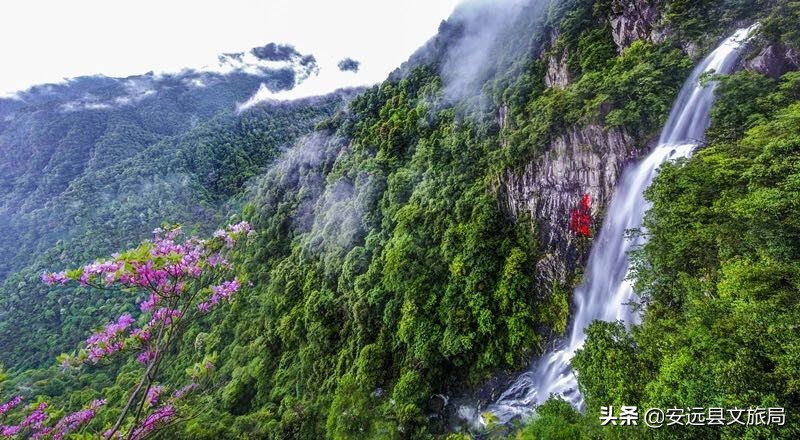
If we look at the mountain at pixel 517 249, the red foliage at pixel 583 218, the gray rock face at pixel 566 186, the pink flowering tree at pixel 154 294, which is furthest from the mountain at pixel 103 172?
the pink flowering tree at pixel 154 294

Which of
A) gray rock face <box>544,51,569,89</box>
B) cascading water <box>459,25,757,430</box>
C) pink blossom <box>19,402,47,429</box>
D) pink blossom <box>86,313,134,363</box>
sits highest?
gray rock face <box>544,51,569,89</box>

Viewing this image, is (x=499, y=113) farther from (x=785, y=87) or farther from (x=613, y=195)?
(x=785, y=87)

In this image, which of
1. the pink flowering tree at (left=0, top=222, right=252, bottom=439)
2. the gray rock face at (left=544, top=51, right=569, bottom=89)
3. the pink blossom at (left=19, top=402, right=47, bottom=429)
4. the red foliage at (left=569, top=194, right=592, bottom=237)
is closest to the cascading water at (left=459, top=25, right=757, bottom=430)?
the red foliage at (left=569, top=194, right=592, bottom=237)

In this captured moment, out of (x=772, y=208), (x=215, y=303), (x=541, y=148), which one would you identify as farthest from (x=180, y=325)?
(x=541, y=148)

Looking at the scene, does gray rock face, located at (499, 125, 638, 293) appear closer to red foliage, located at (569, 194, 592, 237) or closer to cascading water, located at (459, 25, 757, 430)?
red foliage, located at (569, 194, 592, 237)

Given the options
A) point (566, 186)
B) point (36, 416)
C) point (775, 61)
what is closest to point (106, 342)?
point (36, 416)

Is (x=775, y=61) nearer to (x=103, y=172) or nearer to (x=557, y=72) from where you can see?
(x=557, y=72)

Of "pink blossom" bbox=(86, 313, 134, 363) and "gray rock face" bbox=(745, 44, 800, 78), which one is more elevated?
"pink blossom" bbox=(86, 313, 134, 363)
